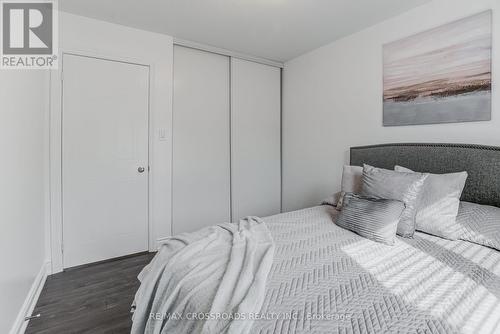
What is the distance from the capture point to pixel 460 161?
1.95 meters

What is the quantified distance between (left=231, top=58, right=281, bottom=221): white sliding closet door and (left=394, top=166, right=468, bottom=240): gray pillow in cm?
224

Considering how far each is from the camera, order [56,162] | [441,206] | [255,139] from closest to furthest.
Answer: [441,206] < [56,162] < [255,139]

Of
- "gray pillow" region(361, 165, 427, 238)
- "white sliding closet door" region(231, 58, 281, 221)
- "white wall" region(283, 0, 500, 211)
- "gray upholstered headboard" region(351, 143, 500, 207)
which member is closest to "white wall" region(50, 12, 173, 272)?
"white sliding closet door" region(231, 58, 281, 221)

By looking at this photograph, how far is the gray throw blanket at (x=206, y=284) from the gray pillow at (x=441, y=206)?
40.7 inches

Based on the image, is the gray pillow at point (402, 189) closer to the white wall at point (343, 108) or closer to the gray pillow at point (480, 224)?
the gray pillow at point (480, 224)

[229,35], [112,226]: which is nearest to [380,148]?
[229,35]

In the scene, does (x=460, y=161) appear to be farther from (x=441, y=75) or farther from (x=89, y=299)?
(x=89, y=299)

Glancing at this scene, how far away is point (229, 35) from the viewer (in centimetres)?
291

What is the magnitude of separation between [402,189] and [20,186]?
8.13 feet

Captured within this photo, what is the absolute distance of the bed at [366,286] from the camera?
2.80ft

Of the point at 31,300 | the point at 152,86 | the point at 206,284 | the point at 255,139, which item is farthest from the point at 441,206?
the point at 31,300

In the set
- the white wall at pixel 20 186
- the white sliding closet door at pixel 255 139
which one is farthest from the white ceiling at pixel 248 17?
the white wall at pixel 20 186

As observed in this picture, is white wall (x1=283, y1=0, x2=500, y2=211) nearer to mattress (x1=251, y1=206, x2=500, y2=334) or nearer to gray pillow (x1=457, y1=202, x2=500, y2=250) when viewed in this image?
gray pillow (x1=457, y1=202, x2=500, y2=250)

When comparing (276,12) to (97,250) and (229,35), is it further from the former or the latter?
(97,250)
